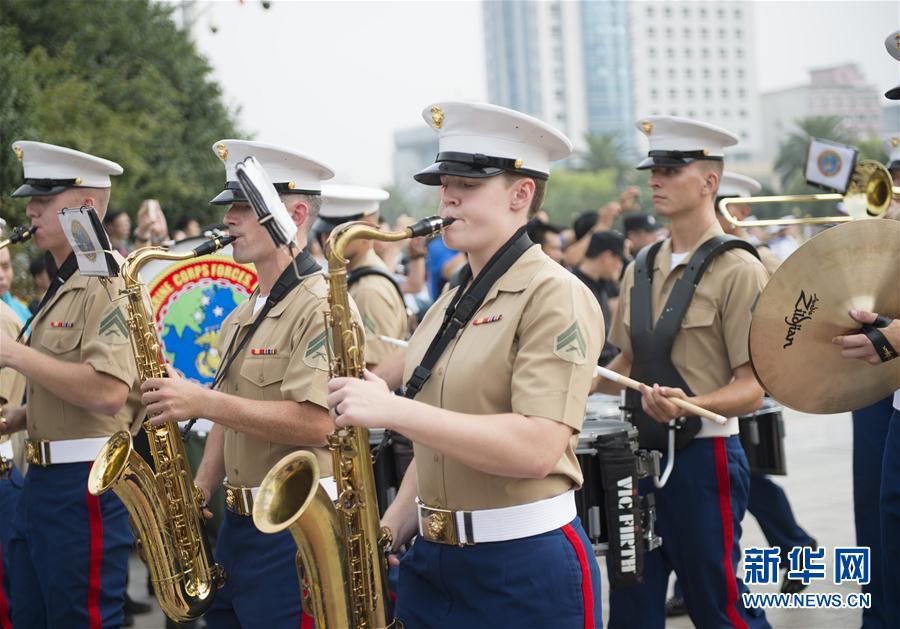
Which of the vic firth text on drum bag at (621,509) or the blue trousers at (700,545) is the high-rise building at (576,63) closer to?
Answer: the blue trousers at (700,545)

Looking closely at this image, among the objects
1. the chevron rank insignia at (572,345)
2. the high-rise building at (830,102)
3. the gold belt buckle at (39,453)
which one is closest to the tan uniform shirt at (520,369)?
the chevron rank insignia at (572,345)

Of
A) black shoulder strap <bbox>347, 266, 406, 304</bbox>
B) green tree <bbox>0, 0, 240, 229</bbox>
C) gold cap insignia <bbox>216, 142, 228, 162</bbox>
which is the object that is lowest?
black shoulder strap <bbox>347, 266, 406, 304</bbox>

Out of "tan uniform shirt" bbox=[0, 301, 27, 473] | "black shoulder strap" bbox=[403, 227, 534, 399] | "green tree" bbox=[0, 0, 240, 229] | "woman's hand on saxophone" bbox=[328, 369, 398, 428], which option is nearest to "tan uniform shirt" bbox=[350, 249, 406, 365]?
"tan uniform shirt" bbox=[0, 301, 27, 473]

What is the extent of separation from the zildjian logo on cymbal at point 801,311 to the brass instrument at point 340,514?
50.4 inches

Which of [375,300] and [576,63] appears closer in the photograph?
[375,300]

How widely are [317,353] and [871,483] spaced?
10.6ft

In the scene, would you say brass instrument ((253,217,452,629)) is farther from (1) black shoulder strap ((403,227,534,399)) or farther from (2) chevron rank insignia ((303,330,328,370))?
(2) chevron rank insignia ((303,330,328,370))

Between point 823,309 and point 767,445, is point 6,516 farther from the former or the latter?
point 767,445

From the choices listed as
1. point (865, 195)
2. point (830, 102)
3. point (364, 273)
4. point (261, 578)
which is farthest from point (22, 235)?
point (830, 102)

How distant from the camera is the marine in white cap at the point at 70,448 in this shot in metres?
4.50

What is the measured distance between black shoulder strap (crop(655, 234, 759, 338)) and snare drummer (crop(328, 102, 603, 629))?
1.66 m

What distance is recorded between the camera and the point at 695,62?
159375 millimetres

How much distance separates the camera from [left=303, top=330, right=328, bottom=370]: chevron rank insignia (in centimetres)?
376

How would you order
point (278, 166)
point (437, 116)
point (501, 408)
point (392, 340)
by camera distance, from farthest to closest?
1. point (392, 340)
2. point (278, 166)
3. point (437, 116)
4. point (501, 408)
